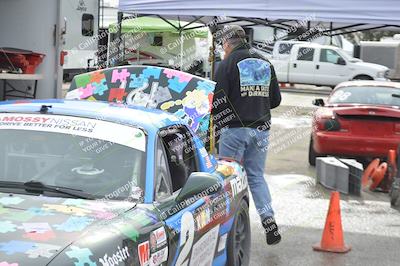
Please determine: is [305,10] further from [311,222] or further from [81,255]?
[81,255]

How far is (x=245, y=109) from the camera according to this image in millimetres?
6379

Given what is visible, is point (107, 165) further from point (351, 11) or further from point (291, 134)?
point (291, 134)

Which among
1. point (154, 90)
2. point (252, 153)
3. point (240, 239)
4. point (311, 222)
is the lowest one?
point (311, 222)

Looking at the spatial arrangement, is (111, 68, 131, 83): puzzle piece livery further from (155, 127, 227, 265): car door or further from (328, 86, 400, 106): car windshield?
(328, 86, 400, 106): car windshield

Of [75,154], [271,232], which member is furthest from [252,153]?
[75,154]

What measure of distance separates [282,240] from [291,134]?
8.45m

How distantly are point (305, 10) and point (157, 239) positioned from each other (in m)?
4.13

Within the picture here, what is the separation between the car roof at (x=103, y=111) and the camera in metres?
4.09

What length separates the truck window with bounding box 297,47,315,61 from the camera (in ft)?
89.4

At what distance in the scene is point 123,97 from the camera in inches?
268

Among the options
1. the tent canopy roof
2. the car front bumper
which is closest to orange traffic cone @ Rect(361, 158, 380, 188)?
the car front bumper

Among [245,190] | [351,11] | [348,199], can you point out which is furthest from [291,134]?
[245,190]

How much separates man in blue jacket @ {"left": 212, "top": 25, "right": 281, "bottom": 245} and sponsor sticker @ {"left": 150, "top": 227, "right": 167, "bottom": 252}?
2.95 metres

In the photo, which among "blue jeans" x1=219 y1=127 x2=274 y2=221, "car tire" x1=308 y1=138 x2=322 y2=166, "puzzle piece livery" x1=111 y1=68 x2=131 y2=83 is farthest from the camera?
"car tire" x1=308 y1=138 x2=322 y2=166
